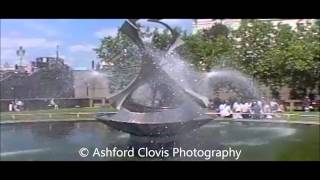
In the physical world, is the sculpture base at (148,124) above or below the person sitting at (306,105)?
below

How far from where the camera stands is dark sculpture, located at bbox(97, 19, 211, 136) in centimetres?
546

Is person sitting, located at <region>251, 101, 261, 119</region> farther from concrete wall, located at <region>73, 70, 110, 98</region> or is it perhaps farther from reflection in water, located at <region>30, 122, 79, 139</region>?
reflection in water, located at <region>30, 122, 79, 139</region>

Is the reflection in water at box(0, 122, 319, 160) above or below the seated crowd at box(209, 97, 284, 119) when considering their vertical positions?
below

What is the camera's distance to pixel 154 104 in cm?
547

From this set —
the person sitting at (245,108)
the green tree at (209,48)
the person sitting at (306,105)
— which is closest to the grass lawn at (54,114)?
the green tree at (209,48)

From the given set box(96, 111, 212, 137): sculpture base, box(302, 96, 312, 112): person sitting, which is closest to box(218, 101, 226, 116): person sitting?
box(96, 111, 212, 137): sculpture base

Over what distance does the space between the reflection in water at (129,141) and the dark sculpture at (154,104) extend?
0.08 m

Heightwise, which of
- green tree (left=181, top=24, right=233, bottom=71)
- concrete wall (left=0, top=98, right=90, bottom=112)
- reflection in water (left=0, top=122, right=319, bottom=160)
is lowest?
reflection in water (left=0, top=122, right=319, bottom=160)

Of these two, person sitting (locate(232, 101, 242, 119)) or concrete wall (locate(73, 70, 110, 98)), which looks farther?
person sitting (locate(232, 101, 242, 119))

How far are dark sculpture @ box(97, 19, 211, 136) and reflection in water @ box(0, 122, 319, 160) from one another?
0.08 metres

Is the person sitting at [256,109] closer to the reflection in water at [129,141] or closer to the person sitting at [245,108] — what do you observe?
the person sitting at [245,108]

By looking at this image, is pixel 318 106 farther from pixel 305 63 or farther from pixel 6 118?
pixel 6 118

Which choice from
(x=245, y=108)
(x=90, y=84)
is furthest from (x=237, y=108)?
(x=90, y=84)

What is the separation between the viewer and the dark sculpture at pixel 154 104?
546 cm
